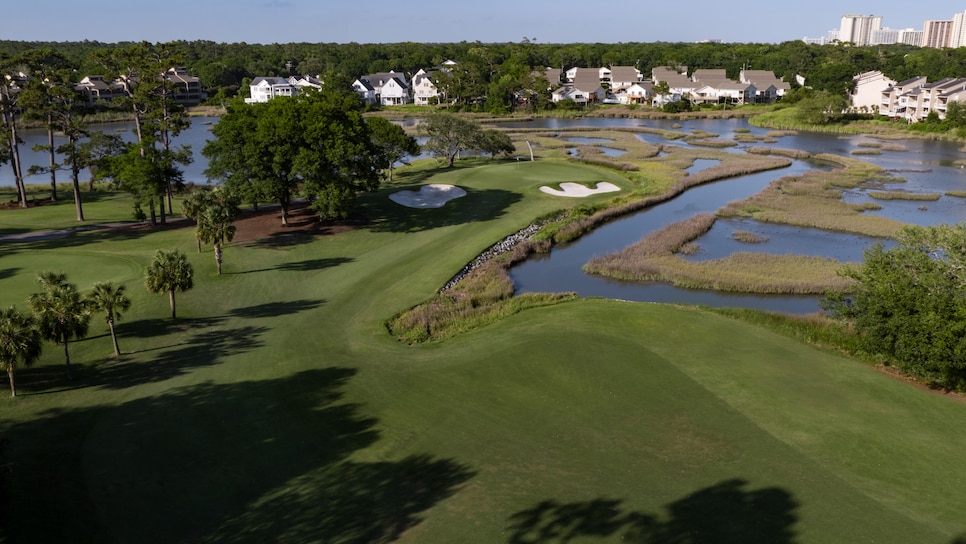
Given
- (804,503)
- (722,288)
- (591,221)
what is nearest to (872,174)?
(591,221)

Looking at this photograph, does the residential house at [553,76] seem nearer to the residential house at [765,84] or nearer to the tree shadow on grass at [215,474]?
the residential house at [765,84]

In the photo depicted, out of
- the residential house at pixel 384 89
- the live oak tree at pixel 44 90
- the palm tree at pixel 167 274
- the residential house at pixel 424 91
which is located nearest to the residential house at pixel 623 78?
the residential house at pixel 424 91

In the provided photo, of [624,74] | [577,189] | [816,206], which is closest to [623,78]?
[624,74]

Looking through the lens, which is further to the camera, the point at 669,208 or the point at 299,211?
the point at 669,208

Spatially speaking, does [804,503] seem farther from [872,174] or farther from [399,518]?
[872,174]

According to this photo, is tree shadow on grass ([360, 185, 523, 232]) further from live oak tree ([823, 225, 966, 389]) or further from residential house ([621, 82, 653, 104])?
residential house ([621, 82, 653, 104])

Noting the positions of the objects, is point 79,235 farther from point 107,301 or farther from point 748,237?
point 748,237
